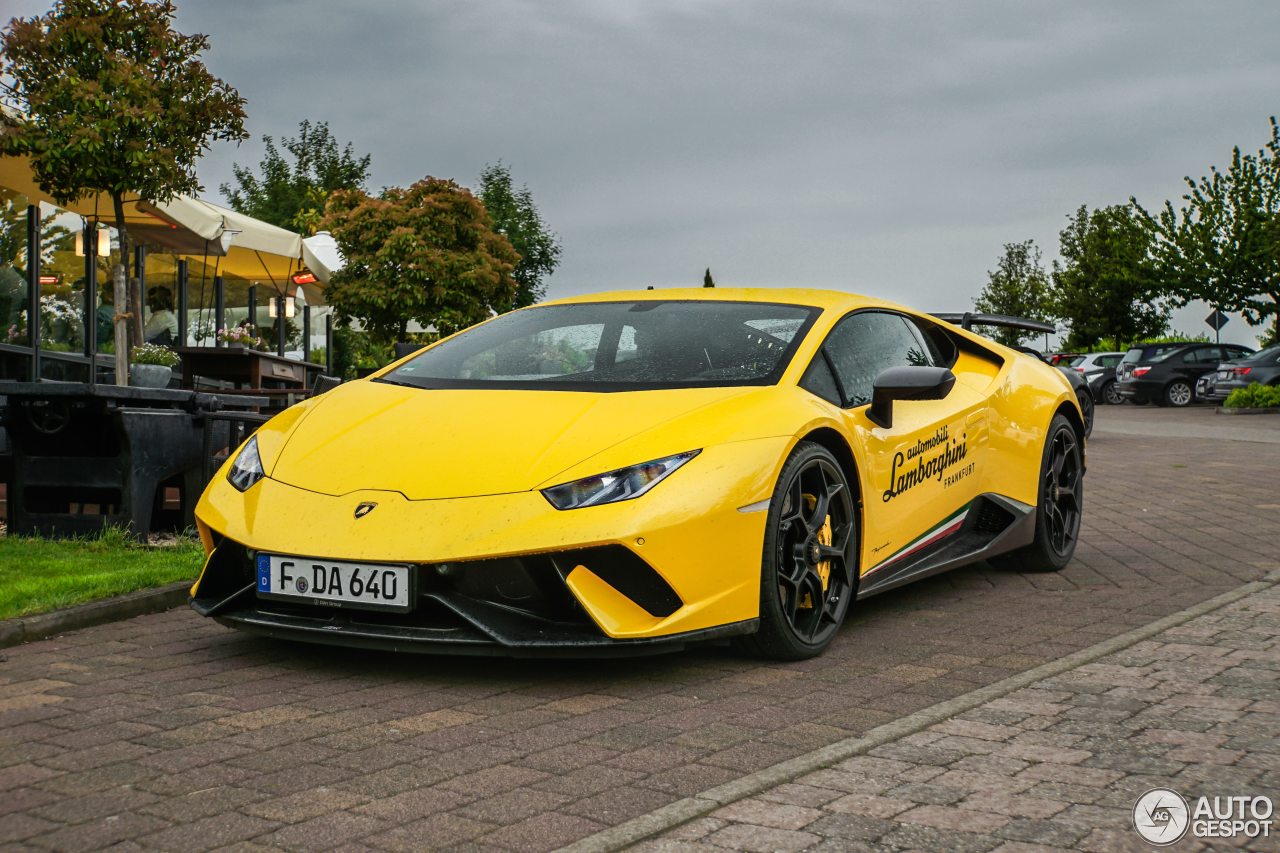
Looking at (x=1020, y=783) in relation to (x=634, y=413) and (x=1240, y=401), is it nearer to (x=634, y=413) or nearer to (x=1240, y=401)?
(x=634, y=413)

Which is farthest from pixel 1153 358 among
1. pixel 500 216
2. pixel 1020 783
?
pixel 1020 783

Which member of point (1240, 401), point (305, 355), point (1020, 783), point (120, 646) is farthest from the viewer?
point (1240, 401)

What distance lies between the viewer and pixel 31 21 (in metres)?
11.9

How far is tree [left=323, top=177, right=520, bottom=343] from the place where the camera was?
28562 mm

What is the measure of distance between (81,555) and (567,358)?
8.76 feet

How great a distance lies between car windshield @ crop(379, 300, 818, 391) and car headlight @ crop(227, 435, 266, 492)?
2.18 ft

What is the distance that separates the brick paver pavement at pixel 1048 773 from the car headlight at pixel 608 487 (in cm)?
107

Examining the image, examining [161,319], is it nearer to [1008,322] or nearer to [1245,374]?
[1008,322]

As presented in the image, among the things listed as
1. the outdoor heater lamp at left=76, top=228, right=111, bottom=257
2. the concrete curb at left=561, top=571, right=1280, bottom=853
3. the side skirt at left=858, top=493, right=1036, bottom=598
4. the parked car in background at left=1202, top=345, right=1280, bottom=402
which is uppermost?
the outdoor heater lamp at left=76, top=228, right=111, bottom=257

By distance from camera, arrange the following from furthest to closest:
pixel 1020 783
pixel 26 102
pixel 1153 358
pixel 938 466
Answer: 1. pixel 1153 358
2. pixel 26 102
3. pixel 938 466
4. pixel 1020 783

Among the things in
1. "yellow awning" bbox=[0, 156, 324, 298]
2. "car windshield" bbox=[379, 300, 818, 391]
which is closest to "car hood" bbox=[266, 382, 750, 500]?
"car windshield" bbox=[379, 300, 818, 391]

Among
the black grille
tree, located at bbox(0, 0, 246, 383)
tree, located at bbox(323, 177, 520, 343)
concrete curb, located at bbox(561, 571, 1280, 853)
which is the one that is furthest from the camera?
tree, located at bbox(323, 177, 520, 343)

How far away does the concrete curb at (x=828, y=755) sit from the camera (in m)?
2.85

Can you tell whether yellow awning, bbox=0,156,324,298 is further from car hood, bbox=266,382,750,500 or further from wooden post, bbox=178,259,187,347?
car hood, bbox=266,382,750,500
